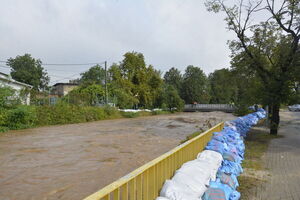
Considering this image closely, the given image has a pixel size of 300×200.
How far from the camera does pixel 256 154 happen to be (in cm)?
631

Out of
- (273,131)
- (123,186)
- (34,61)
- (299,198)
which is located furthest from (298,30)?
(34,61)

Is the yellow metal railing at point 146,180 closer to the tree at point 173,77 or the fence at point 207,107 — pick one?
the fence at point 207,107

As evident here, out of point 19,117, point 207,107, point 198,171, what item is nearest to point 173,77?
point 207,107

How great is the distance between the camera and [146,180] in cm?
225

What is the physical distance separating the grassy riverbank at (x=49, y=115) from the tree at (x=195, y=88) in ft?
92.7

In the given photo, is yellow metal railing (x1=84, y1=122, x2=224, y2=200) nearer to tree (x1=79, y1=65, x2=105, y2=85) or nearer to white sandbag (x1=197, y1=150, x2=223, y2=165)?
white sandbag (x1=197, y1=150, x2=223, y2=165)

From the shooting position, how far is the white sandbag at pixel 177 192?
228cm

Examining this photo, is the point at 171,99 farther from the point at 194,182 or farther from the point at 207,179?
the point at 194,182

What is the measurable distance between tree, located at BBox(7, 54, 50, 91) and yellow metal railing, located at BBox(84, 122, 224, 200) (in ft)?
135

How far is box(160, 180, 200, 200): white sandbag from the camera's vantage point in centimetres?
228

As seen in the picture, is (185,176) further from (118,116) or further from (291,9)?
(118,116)

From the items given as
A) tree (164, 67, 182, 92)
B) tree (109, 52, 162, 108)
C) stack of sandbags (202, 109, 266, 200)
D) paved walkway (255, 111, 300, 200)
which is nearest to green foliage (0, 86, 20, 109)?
stack of sandbags (202, 109, 266, 200)

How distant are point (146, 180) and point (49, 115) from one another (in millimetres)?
14678

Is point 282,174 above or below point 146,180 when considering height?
below
